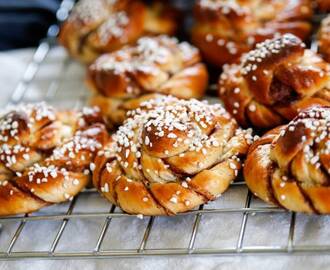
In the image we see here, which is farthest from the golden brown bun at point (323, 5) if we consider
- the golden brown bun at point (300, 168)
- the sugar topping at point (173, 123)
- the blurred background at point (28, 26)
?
the blurred background at point (28, 26)

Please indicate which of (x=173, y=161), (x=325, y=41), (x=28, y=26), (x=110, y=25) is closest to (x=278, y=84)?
(x=325, y=41)

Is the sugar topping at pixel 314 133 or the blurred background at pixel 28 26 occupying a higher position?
the sugar topping at pixel 314 133

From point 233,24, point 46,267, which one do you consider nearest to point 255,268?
point 46,267

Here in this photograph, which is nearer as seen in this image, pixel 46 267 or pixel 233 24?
pixel 46 267

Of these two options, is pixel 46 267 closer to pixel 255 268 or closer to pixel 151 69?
pixel 255 268

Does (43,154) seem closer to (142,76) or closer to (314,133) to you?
(142,76)

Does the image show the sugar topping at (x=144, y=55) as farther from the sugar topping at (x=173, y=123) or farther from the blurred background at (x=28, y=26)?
the blurred background at (x=28, y=26)
